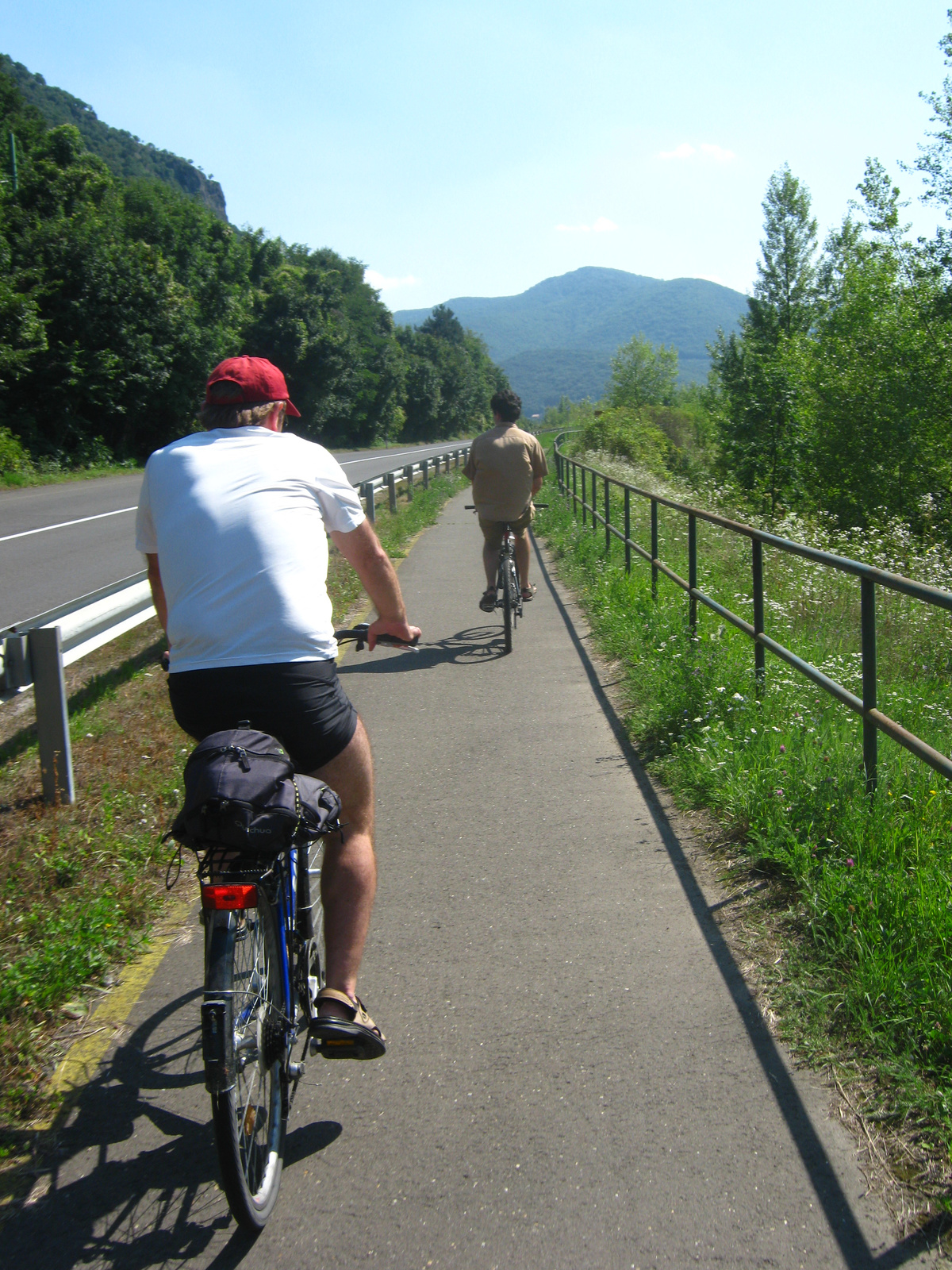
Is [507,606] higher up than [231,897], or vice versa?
[231,897]

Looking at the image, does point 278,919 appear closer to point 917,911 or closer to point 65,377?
point 917,911

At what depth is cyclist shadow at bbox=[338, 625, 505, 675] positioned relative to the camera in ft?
27.3

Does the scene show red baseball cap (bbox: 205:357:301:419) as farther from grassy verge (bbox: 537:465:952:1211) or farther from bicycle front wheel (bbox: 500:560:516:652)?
bicycle front wheel (bbox: 500:560:516:652)

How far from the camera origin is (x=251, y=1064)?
236 centimetres

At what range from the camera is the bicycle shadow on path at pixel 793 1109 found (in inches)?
89.5

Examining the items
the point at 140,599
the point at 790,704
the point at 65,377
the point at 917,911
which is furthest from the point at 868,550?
the point at 65,377

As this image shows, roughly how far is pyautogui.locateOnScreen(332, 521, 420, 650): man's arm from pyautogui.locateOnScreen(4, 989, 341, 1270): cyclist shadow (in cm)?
135

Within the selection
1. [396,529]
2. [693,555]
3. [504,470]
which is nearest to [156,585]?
[693,555]

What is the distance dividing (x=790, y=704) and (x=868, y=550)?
33.6 ft

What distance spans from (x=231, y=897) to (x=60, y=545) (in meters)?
13.1

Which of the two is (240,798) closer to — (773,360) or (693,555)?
(693,555)

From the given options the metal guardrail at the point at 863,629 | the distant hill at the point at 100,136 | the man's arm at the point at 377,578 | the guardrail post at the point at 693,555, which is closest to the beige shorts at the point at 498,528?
the metal guardrail at the point at 863,629

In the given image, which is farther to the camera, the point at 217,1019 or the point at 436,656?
the point at 436,656

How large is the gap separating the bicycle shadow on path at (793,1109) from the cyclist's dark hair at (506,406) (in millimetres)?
4816
